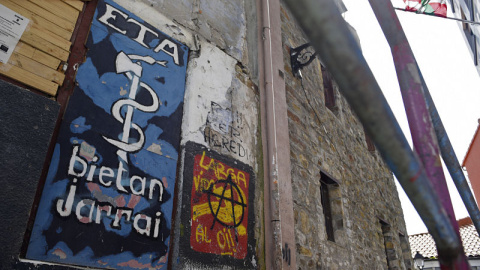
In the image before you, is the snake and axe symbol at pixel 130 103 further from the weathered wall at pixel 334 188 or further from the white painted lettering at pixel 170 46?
the weathered wall at pixel 334 188

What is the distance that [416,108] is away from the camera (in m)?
0.71

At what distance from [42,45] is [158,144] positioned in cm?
103

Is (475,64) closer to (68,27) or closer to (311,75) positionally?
(311,75)

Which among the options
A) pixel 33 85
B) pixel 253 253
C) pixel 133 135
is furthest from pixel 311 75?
pixel 33 85

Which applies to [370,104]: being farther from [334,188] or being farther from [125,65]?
[334,188]

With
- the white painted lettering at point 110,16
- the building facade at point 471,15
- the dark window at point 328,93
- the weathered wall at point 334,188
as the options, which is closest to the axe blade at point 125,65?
the white painted lettering at point 110,16

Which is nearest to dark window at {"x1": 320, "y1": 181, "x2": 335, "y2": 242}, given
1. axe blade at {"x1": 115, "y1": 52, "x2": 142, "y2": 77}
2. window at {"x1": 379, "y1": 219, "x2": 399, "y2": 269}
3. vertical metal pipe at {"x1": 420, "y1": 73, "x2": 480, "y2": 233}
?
window at {"x1": 379, "y1": 219, "x2": 399, "y2": 269}

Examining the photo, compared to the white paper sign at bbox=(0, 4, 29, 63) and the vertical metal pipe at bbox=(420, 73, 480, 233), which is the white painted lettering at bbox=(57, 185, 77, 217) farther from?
the vertical metal pipe at bbox=(420, 73, 480, 233)

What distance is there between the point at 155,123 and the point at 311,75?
3700 millimetres

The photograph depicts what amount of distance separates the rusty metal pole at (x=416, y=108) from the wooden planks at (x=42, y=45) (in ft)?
6.89

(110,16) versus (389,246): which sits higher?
(110,16)

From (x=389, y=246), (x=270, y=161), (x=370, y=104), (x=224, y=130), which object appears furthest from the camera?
(x=389, y=246)

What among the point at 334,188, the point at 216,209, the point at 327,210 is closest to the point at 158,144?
the point at 216,209

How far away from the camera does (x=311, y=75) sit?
5738mm
